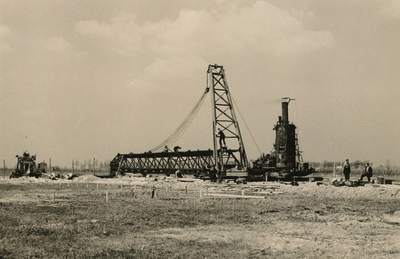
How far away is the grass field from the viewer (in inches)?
333

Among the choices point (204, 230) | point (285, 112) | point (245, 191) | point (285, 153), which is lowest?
point (204, 230)

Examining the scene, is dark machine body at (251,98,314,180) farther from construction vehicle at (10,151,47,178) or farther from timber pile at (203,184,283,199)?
construction vehicle at (10,151,47,178)

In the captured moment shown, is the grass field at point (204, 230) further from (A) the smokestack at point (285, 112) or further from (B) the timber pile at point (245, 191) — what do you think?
(A) the smokestack at point (285, 112)

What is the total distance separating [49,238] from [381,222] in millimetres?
8808

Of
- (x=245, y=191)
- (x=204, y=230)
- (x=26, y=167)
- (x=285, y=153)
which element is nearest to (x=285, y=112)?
(x=285, y=153)

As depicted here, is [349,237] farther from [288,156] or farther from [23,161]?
[23,161]

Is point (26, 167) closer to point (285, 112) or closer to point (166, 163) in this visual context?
point (166, 163)

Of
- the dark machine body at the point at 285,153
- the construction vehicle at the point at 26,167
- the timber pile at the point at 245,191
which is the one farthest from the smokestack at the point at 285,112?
the construction vehicle at the point at 26,167

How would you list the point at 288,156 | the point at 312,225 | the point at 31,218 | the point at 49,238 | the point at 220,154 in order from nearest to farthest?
the point at 49,238 < the point at 312,225 < the point at 31,218 < the point at 288,156 < the point at 220,154

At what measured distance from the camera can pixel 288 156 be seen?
1200 inches

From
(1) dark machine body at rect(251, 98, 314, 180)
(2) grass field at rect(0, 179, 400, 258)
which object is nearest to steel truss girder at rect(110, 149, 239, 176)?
(1) dark machine body at rect(251, 98, 314, 180)

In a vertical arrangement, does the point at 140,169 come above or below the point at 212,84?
below

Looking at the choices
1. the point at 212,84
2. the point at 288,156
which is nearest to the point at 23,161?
the point at 212,84

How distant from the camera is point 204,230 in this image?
35.9ft
